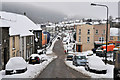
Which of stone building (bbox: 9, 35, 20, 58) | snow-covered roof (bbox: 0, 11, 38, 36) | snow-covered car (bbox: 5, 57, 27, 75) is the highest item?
snow-covered roof (bbox: 0, 11, 38, 36)

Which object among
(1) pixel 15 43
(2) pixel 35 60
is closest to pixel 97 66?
(2) pixel 35 60

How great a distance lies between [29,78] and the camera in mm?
13430

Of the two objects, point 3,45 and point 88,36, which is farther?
point 88,36

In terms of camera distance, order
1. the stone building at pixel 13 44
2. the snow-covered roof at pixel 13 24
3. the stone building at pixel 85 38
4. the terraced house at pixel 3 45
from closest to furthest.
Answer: the terraced house at pixel 3 45 < the stone building at pixel 13 44 < the snow-covered roof at pixel 13 24 < the stone building at pixel 85 38

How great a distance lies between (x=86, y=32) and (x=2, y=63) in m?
36.7

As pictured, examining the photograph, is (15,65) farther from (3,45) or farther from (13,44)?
(13,44)

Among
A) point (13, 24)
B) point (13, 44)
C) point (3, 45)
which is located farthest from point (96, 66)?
point (13, 24)

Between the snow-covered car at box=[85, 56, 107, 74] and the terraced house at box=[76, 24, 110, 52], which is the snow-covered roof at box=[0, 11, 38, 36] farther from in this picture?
the terraced house at box=[76, 24, 110, 52]

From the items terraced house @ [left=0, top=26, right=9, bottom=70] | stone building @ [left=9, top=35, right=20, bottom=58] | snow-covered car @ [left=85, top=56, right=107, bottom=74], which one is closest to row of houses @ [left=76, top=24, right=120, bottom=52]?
stone building @ [left=9, top=35, right=20, bottom=58]

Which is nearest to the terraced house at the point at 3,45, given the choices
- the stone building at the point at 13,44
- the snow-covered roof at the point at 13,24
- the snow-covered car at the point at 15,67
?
the snow-covered roof at the point at 13,24

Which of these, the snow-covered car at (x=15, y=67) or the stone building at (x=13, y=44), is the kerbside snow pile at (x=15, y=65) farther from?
the stone building at (x=13, y=44)

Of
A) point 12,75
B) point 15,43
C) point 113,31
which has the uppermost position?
point 113,31

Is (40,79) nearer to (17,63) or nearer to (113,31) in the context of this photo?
(17,63)

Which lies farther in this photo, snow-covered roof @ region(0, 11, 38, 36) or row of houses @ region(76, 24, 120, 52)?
row of houses @ region(76, 24, 120, 52)
